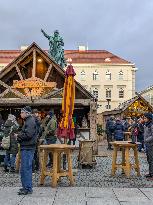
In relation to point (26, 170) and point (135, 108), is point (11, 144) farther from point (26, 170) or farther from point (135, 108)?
point (135, 108)

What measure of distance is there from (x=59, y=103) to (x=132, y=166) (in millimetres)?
8885

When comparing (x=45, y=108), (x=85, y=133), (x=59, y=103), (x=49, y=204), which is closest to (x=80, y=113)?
(x=45, y=108)

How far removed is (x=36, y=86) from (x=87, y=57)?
56.2 meters

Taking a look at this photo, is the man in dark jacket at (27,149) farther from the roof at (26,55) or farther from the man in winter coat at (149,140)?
the roof at (26,55)

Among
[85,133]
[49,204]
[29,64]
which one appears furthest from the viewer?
[29,64]

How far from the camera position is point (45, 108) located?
24.5 metres

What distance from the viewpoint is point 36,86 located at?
2136cm

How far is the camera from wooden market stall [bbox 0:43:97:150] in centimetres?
2089

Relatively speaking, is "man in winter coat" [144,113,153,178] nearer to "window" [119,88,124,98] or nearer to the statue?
the statue

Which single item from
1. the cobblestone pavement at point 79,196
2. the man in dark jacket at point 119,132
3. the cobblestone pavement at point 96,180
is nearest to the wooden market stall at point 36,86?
the man in dark jacket at point 119,132

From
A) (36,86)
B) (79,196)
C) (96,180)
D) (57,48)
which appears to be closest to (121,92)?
(57,48)

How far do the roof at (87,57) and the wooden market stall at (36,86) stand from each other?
50.8 meters

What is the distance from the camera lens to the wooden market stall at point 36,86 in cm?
2089

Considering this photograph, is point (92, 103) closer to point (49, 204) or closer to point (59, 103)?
point (59, 103)
